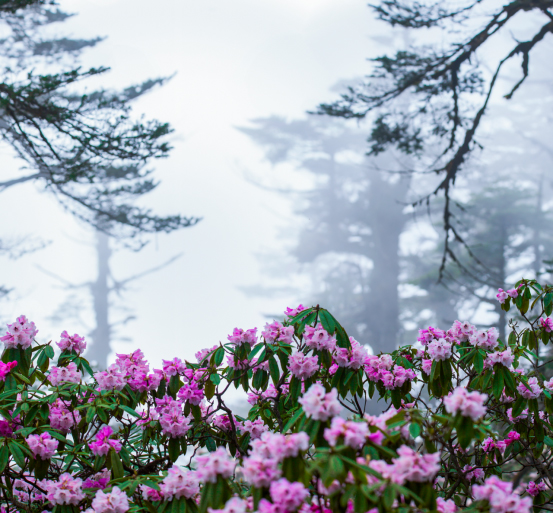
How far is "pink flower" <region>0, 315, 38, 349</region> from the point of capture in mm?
1617

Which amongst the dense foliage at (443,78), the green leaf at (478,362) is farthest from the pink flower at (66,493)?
the dense foliage at (443,78)

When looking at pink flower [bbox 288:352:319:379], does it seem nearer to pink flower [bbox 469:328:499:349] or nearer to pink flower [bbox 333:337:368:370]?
pink flower [bbox 333:337:368:370]

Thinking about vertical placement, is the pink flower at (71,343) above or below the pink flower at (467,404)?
above

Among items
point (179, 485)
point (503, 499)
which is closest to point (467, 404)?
point (503, 499)

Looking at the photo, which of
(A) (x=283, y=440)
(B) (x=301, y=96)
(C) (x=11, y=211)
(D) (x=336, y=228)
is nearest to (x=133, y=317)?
(C) (x=11, y=211)

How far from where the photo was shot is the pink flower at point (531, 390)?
167 cm

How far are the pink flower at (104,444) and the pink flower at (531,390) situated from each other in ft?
4.63

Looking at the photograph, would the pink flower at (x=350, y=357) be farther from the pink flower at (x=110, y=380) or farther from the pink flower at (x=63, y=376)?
the pink flower at (x=63, y=376)

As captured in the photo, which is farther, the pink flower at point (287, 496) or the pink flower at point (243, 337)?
the pink flower at point (243, 337)

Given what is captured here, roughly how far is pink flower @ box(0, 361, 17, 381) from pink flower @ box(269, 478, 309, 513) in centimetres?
116

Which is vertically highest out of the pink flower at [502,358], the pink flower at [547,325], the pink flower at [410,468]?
the pink flower at [547,325]

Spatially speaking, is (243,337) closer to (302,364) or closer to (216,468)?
(302,364)

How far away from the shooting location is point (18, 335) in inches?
63.7

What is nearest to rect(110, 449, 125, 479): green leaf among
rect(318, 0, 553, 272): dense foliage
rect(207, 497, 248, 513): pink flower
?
rect(207, 497, 248, 513): pink flower
